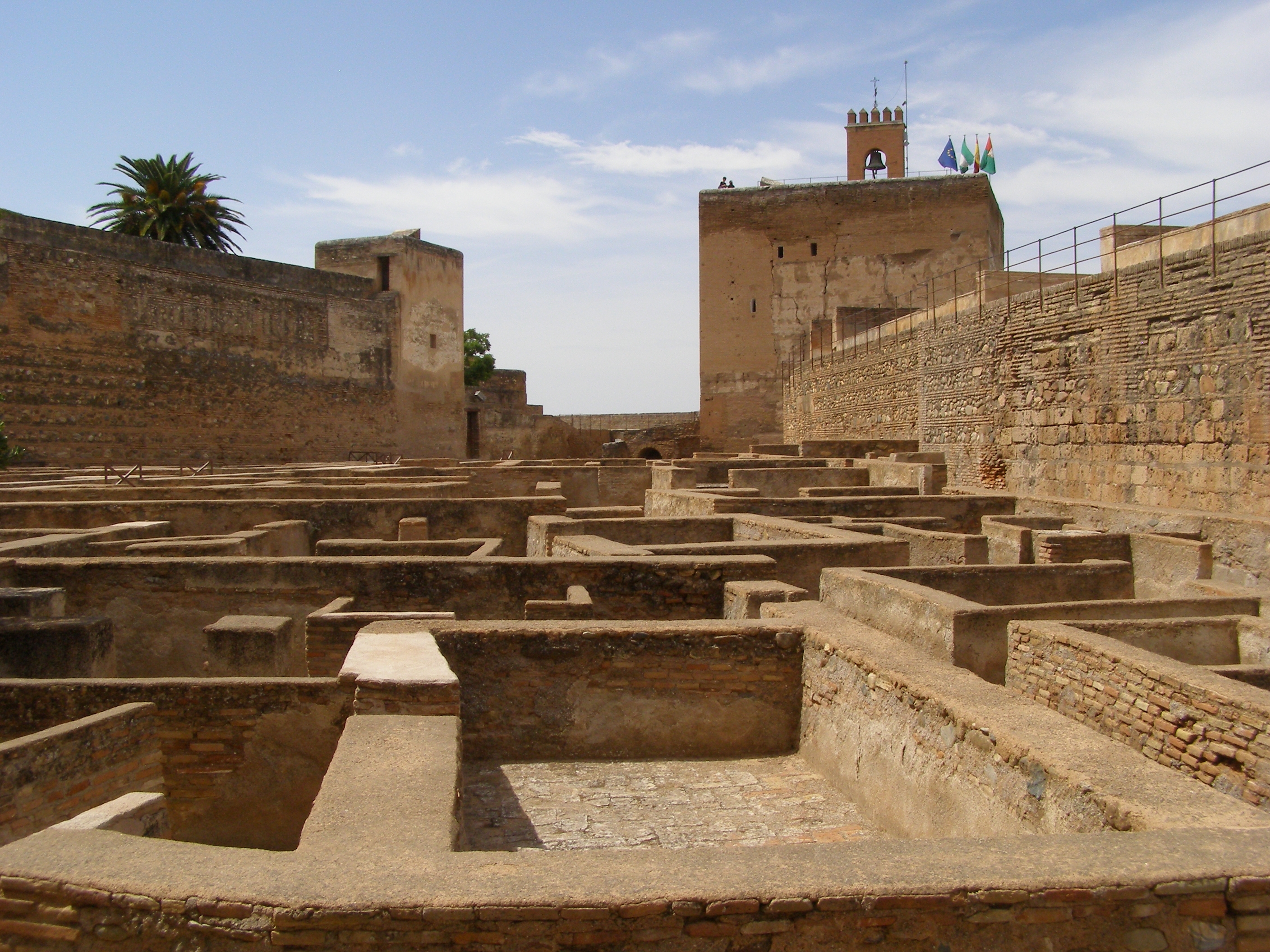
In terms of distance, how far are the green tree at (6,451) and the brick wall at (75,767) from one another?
12.9 meters

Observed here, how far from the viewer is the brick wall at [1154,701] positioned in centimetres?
353

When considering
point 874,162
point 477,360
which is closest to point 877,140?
point 874,162

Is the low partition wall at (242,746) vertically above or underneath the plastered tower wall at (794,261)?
underneath

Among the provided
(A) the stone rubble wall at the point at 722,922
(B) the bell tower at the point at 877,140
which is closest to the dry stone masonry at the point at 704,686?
(A) the stone rubble wall at the point at 722,922

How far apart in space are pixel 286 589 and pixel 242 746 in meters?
2.28

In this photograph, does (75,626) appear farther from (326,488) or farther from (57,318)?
(57,318)

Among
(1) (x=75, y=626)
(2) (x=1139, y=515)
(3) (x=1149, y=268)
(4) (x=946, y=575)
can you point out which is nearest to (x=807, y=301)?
(3) (x=1149, y=268)

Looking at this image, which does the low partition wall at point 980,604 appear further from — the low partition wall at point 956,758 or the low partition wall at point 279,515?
the low partition wall at point 279,515

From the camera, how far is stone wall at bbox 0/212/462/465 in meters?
18.7

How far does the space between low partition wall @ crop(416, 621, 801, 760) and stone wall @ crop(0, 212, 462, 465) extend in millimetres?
17625

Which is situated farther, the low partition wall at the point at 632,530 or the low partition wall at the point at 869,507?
the low partition wall at the point at 869,507

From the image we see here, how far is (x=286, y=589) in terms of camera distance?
6.14 meters

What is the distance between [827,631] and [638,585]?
1796 millimetres

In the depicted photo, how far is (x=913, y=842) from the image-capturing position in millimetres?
2449
